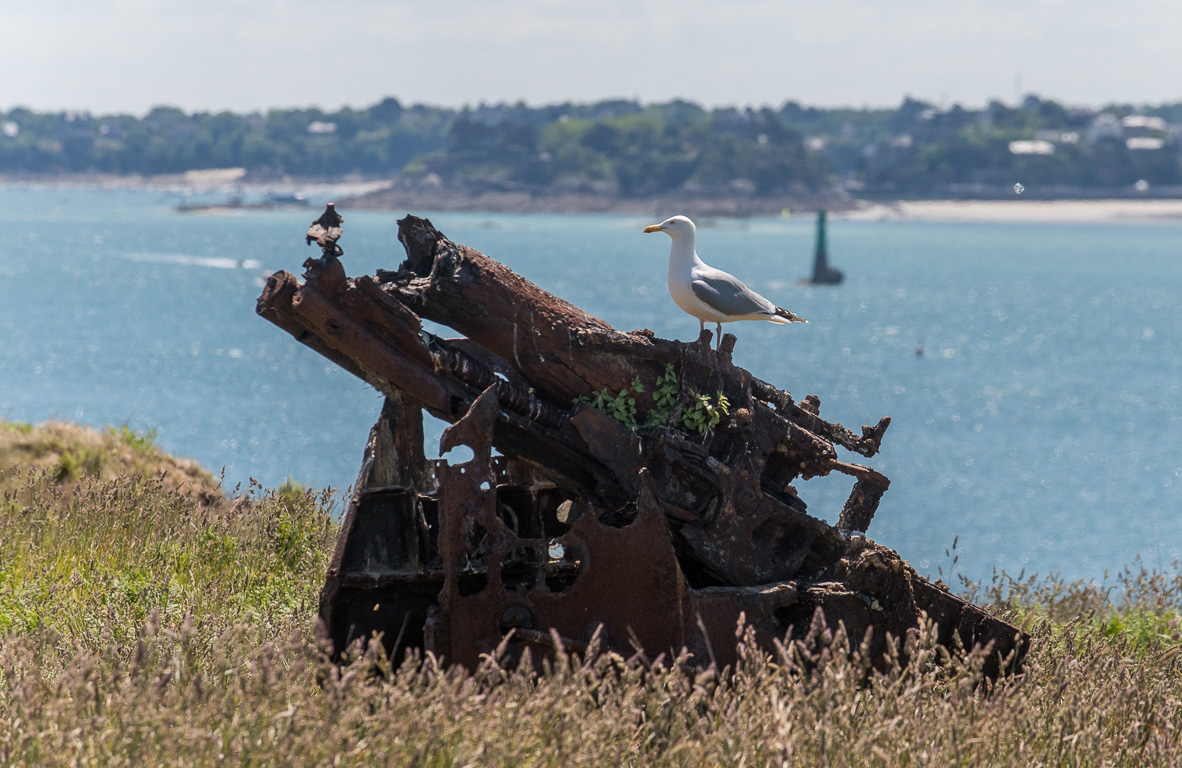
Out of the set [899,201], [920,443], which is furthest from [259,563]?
[899,201]

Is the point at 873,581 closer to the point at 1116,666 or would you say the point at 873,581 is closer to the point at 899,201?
the point at 1116,666

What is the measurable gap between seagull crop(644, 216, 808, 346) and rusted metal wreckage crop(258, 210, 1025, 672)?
0.54ft

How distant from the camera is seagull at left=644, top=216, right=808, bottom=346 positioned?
20.9 feet

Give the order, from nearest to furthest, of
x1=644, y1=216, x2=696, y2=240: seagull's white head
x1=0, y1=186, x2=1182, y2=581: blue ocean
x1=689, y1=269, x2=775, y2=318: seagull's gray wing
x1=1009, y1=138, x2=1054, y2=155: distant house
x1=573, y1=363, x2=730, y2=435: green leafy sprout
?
x1=573, y1=363, x2=730, y2=435: green leafy sprout, x1=689, y1=269, x2=775, y2=318: seagull's gray wing, x1=644, y1=216, x2=696, y2=240: seagull's white head, x1=0, y1=186, x2=1182, y2=581: blue ocean, x1=1009, y1=138, x2=1054, y2=155: distant house

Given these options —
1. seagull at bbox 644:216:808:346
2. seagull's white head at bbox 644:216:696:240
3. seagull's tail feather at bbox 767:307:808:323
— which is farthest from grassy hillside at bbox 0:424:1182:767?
seagull's white head at bbox 644:216:696:240

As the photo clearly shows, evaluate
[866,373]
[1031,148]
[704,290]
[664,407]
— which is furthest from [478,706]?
[1031,148]

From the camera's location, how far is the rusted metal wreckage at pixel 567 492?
543 cm

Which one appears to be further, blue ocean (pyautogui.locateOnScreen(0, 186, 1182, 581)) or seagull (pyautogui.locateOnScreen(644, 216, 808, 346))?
blue ocean (pyautogui.locateOnScreen(0, 186, 1182, 581))

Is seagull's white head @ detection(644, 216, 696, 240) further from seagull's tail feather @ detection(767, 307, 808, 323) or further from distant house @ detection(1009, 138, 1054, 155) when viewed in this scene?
distant house @ detection(1009, 138, 1054, 155)

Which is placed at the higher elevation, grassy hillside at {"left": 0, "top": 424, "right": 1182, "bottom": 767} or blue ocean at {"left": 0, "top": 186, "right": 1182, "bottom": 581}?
grassy hillside at {"left": 0, "top": 424, "right": 1182, "bottom": 767}

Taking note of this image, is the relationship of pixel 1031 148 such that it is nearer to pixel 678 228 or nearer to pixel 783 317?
pixel 783 317

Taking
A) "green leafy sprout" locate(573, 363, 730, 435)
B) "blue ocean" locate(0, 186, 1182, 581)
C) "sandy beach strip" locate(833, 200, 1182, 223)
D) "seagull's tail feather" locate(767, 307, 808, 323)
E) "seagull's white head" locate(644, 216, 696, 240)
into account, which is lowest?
"blue ocean" locate(0, 186, 1182, 581)

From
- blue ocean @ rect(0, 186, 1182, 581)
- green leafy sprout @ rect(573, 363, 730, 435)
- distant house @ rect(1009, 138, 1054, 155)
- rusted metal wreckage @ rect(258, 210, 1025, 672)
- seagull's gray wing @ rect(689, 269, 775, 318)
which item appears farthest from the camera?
distant house @ rect(1009, 138, 1054, 155)

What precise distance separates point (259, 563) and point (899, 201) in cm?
18859
